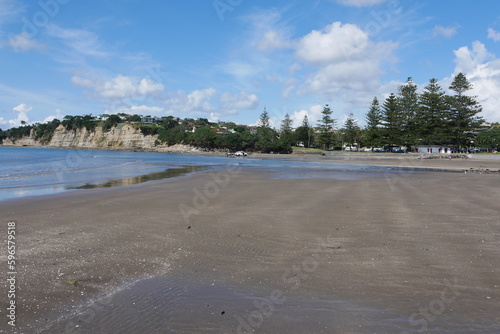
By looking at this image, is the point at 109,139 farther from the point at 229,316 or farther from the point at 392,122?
the point at 229,316

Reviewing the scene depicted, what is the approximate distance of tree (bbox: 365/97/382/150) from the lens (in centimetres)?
9425

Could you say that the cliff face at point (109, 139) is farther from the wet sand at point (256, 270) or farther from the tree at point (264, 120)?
the wet sand at point (256, 270)

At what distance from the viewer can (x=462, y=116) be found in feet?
266

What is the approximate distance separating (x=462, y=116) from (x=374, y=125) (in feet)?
76.7

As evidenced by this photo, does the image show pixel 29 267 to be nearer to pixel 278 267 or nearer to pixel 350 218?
pixel 278 267

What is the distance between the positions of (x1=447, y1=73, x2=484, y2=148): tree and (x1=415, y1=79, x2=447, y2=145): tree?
1.92 m

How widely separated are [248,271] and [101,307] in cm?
238

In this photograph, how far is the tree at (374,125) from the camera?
94.2 metres

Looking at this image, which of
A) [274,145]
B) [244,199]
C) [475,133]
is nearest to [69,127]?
[274,145]

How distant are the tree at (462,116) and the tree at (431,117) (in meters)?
1.92

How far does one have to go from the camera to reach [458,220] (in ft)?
31.0

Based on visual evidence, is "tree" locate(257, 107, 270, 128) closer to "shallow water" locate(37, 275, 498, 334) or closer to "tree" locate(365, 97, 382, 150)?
"tree" locate(365, 97, 382, 150)

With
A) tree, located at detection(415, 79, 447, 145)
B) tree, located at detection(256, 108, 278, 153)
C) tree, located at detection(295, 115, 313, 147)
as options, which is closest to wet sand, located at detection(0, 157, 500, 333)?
tree, located at detection(415, 79, 447, 145)

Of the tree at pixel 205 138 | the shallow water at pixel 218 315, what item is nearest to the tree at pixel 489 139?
the tree at pixel 205 138
